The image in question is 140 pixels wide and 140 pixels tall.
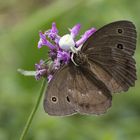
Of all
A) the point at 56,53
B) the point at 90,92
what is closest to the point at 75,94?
the point at 90,92

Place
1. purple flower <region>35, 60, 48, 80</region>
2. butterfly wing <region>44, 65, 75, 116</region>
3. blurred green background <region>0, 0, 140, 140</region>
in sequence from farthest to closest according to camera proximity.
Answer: blurred green background <region>0, 0, 140, 140</region>, purple flower <region>35, 60, 48, 80</region>, butterfly wing <region>44, 65, 75, 116</region>

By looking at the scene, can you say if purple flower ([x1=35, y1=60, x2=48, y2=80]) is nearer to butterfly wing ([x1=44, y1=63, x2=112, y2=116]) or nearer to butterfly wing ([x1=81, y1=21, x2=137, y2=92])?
butterfly wing ([x1=44, y1=63, x2=112, y2=116])

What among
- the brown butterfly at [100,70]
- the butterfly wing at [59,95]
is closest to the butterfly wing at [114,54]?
the brown butterfly at [100,70]

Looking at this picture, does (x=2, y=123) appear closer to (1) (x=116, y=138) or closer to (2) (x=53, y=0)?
(1) (x=116, y=138)

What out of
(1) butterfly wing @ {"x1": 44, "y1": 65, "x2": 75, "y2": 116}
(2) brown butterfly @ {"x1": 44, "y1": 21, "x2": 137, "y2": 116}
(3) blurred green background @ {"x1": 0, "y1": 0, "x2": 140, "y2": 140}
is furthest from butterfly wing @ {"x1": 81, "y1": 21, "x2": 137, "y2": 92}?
(3) blurred green background @ {"x1": 0, "y1": 0, "x2": 140, "y2": 140}

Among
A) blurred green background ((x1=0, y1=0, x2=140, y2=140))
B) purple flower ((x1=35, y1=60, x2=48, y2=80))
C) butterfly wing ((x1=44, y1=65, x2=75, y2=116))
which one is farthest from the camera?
blurred green background ((x1=0, y1=0, x2=140, y2=140))

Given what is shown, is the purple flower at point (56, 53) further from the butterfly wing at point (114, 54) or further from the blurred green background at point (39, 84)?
the blurred green background at point (39, 84)
